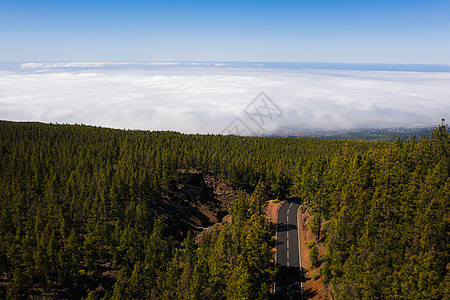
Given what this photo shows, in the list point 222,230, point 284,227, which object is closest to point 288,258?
point 284,227

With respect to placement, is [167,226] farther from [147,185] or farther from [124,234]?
[124,234]

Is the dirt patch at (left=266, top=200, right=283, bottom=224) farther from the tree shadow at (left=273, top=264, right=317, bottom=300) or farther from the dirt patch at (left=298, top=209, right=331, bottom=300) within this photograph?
the tree shadow at (left=273, top=264, right=317, bottom=300)

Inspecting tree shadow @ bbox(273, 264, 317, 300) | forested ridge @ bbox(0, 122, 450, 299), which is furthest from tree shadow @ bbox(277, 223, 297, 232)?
tree shadow @ bbox(273, 264, 317, 300)

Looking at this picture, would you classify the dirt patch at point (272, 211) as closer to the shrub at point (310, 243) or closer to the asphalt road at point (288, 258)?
the asphalt road at point (288, 258)

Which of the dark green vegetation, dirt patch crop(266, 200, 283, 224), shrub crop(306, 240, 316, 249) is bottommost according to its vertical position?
dirt patch crop(266, 200, 283, 224)

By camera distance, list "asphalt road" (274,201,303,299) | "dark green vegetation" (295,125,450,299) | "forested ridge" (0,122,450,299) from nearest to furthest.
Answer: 1. "dark green vegetation" (295,125,450,299)
2. "forested ridge" (0,122,450,299)
3. "asphalt road" (274,201,303,299)

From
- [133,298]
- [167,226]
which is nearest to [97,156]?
[167,226]

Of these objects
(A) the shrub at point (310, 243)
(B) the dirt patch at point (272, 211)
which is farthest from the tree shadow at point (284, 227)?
(A) the shrub at point (310, 243)
